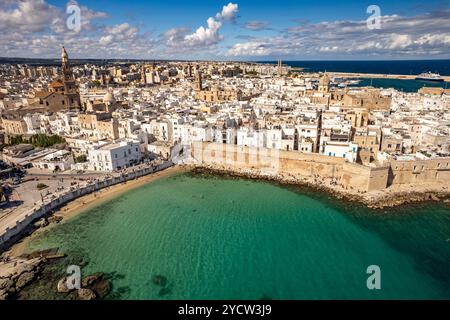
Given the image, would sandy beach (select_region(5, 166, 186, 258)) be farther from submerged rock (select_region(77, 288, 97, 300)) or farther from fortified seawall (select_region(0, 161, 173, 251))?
submerged rock (select_region(77, 288, 97, 300))

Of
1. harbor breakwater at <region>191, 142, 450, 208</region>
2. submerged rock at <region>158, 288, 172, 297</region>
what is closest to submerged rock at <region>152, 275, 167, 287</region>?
submerged rock at <region>158, 288, 172, 297</region>

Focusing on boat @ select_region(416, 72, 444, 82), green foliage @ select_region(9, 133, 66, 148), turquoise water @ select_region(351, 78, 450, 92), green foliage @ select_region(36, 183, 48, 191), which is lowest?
green foliage @ select_region(36, 183, 48, 191)

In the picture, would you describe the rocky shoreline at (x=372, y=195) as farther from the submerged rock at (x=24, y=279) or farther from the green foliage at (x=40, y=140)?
the green foliage at (x=40, y=140)

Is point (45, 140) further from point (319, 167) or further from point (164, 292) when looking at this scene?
point (319, 167)

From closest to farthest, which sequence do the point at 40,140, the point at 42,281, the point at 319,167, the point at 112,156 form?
the point at 42,281
the point at 319,167
the point at 112,156
the point at 40,140

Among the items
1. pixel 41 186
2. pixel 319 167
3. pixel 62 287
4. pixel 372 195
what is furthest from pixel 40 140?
pixel 372 195
